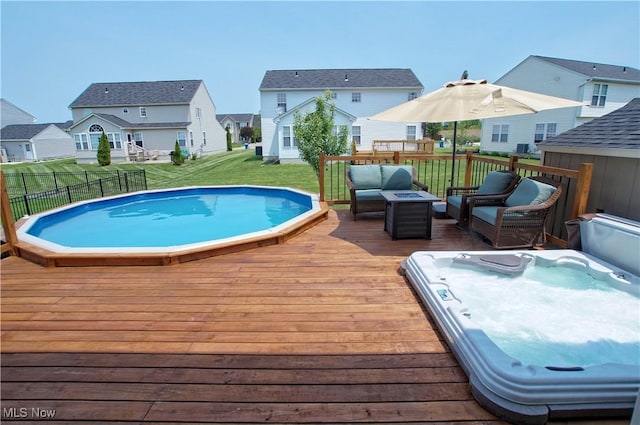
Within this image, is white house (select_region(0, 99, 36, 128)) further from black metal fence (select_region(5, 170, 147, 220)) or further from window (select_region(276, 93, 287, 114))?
window (select_region(276, 93, 287, 114))

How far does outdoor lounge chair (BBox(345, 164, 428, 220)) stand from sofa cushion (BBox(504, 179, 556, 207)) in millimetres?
1419

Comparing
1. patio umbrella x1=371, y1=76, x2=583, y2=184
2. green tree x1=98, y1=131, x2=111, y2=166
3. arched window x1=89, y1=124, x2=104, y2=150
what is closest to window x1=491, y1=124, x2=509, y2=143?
patio umbrella x1=371, y1=76, x2=583, y2=184

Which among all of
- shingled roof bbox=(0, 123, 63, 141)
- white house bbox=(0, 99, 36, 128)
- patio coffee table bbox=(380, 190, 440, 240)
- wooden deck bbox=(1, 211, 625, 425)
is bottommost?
wooden deck bbox=(1, 211, 625, 425)

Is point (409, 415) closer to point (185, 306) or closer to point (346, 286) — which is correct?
point (346, 286)

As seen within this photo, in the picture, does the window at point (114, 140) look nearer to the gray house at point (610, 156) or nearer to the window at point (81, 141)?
A: the window at point (81, 141)

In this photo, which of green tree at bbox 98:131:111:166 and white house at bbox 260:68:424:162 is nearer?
green tree at bbox 98:131:111:166

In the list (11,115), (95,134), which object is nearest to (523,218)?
(95,134)

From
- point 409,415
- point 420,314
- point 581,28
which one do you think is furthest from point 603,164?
point 581,28

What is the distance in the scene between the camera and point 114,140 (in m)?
23.8

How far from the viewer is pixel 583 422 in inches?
66.3

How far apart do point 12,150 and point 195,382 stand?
130 feet

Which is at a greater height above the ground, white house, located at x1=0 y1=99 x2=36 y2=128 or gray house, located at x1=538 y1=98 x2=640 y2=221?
white house, located at x1=0 y1=99 x2=36 y2=128

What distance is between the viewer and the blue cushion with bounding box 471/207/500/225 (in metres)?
4.02

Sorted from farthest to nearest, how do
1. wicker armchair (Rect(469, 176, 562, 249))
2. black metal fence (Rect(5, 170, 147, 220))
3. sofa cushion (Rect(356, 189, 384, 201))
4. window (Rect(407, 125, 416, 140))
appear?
1. window (Rect(407, 125, 416, 140))
2. black metal fence (Rect(5, 170, 147, 220))
3. sofa cushion (Rect(356, 189, 384, 201))
4. wicker armchair (Rect(469, 176, 562, 249))
